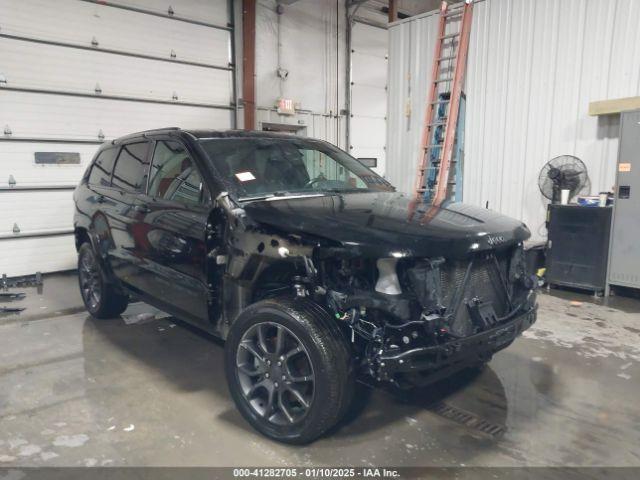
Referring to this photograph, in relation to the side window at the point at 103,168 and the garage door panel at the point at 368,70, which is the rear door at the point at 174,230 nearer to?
the side window at the point at 103,168

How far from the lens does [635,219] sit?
5.09m

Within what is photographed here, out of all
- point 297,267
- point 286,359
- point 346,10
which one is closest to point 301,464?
point 286,359

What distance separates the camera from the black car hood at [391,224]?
2.29 metres

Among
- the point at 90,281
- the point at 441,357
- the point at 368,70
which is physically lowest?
the point at 90,281

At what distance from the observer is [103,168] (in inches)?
170

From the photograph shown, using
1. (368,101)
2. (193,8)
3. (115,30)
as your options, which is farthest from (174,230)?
(368,101)

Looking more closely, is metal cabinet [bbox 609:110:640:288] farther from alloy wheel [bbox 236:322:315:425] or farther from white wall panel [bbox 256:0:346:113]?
white wall panel [bbox 256:0:346:113]

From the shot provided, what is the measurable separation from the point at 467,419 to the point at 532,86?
4.82 metres

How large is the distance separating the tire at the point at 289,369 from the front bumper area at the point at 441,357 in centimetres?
22

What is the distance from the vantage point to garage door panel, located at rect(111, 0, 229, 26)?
284 inches

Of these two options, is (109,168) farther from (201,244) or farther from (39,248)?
(39,248)

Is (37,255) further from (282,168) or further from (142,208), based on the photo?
(282,168)

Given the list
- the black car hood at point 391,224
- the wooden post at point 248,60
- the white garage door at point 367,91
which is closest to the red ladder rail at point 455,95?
the wooden post at point 248,60

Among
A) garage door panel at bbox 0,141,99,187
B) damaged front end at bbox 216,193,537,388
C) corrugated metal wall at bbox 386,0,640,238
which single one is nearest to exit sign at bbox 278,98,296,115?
corrugated metal wall at bbox 386,0,640,238
